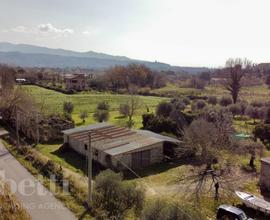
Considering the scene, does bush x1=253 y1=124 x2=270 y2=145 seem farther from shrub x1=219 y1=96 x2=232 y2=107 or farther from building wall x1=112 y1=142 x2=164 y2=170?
shrub x1=219 y1=96 x2=232 y2=107

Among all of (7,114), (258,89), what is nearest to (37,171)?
(7,114)

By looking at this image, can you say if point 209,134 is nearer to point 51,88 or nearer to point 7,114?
point 7,114

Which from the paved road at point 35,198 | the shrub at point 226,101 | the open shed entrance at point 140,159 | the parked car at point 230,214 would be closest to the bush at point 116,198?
the paved road at point 35,198

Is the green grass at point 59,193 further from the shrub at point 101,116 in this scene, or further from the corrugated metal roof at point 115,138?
the shrub at point 101,116

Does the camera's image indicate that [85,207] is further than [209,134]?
No

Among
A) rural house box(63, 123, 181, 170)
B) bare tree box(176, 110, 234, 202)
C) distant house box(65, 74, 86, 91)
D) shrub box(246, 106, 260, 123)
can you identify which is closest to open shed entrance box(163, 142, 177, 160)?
rural house box(63, 123, 181, 170)

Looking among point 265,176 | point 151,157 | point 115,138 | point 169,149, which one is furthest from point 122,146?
point 265,176

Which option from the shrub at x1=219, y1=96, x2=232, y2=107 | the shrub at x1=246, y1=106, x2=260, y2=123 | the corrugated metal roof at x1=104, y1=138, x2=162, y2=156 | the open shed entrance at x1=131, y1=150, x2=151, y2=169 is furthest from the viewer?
the shrub at x1=219, y1=96, x2=232, y2=107
